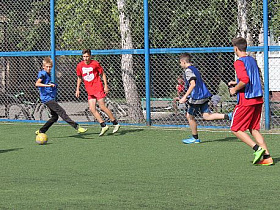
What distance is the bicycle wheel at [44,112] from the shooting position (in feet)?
58.1

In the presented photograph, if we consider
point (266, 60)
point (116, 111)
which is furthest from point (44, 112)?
point (266, 60)

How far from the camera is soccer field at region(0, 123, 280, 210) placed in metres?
7.17

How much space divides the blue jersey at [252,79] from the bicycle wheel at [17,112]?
8956 millimetres

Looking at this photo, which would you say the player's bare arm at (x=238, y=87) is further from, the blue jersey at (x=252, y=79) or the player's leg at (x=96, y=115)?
the player's leg at (x=96, y=115)

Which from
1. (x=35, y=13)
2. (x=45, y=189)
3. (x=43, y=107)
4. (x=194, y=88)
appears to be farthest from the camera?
(x=35, y=13)

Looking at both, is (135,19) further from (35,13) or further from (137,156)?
(137,156)

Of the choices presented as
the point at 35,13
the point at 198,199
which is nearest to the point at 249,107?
the point at 198,199

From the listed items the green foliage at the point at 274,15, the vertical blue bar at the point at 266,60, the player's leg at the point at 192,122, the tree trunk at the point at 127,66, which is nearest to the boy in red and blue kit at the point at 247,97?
the player's leg at the point at 192,122

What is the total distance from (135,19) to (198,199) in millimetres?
11067

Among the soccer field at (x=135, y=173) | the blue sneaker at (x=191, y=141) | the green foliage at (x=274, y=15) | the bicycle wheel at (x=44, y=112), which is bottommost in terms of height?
the bicycle wheel at (x=44, y=112)

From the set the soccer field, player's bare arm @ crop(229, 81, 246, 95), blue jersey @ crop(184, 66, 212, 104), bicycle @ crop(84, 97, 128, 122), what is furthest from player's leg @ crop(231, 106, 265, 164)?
bicycle @ crop(84, 97, 128, 122)

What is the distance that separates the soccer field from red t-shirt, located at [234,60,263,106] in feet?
2.78

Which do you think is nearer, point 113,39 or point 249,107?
point 249,107

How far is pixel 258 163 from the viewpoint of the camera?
9578 millimetres
